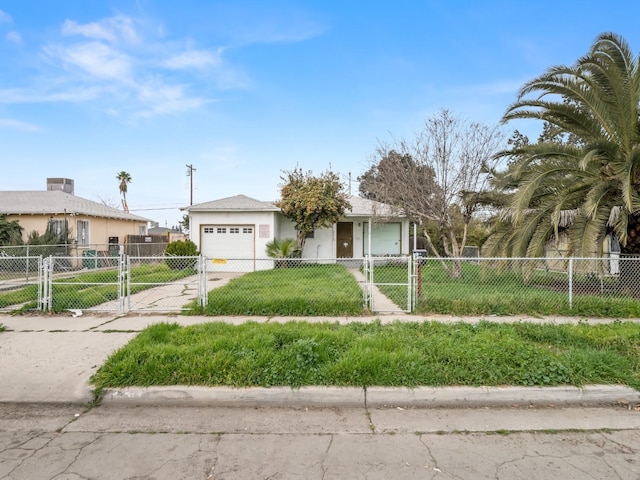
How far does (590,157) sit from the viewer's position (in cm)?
868

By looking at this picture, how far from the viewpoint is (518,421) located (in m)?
3.86

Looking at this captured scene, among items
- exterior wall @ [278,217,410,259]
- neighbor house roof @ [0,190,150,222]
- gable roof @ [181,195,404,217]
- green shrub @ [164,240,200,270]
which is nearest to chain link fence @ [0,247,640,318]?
green shrub @ [164,240,200,270]

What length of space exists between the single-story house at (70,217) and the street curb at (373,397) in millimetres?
16259

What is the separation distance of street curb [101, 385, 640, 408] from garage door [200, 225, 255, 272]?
1326 cm

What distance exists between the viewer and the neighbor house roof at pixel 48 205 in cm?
1967

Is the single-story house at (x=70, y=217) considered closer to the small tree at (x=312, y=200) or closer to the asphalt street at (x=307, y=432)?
the small tree at (x=312, y=200)

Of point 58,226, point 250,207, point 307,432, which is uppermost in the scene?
point 250,207

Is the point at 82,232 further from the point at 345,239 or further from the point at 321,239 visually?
the point at 345,239

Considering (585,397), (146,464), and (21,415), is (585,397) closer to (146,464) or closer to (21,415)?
(146,464)

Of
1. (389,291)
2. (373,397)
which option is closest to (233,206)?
(389,291)

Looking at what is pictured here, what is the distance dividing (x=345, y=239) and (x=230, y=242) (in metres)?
5.87

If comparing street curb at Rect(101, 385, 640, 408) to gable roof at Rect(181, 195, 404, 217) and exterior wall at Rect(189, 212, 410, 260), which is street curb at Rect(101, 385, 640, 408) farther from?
exterior wall at Rect(189, 212, 410, 260)

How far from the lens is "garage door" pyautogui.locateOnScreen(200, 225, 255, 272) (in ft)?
57.5

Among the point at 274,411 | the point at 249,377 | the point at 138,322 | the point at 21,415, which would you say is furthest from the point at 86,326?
the point at 274,411
